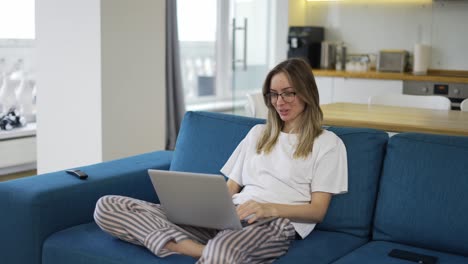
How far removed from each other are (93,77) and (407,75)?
2.71m

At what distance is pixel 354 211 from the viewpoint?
2537 millimetres

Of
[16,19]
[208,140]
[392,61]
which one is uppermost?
[16,19]

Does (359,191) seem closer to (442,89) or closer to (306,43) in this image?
(442,89)

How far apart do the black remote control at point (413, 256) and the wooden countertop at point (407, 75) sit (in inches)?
136

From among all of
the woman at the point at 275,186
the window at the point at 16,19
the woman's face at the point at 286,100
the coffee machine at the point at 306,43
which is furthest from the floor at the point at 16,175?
the woman's face at the point at 286,100

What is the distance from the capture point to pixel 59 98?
15.3 ft

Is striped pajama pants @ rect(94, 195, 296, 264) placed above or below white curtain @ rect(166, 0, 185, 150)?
below

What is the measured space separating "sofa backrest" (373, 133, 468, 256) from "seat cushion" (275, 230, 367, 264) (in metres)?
0.12

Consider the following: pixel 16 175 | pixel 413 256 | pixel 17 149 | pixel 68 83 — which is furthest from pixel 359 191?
pixel 16 175

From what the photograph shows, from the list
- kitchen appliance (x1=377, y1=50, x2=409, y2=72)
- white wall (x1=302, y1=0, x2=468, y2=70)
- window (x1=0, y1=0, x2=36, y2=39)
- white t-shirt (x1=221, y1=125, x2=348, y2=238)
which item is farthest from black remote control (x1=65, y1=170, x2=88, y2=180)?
white wall (x1=302, y1=0, x2=468, y2=70)

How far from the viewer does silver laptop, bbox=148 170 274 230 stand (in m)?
2.19

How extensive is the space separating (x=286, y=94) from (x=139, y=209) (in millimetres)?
680

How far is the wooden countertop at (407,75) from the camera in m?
5.52

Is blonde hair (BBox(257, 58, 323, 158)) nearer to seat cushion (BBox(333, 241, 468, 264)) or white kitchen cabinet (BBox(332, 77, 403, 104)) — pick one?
seat cushion (BBox(333, 241, 468, 264))
